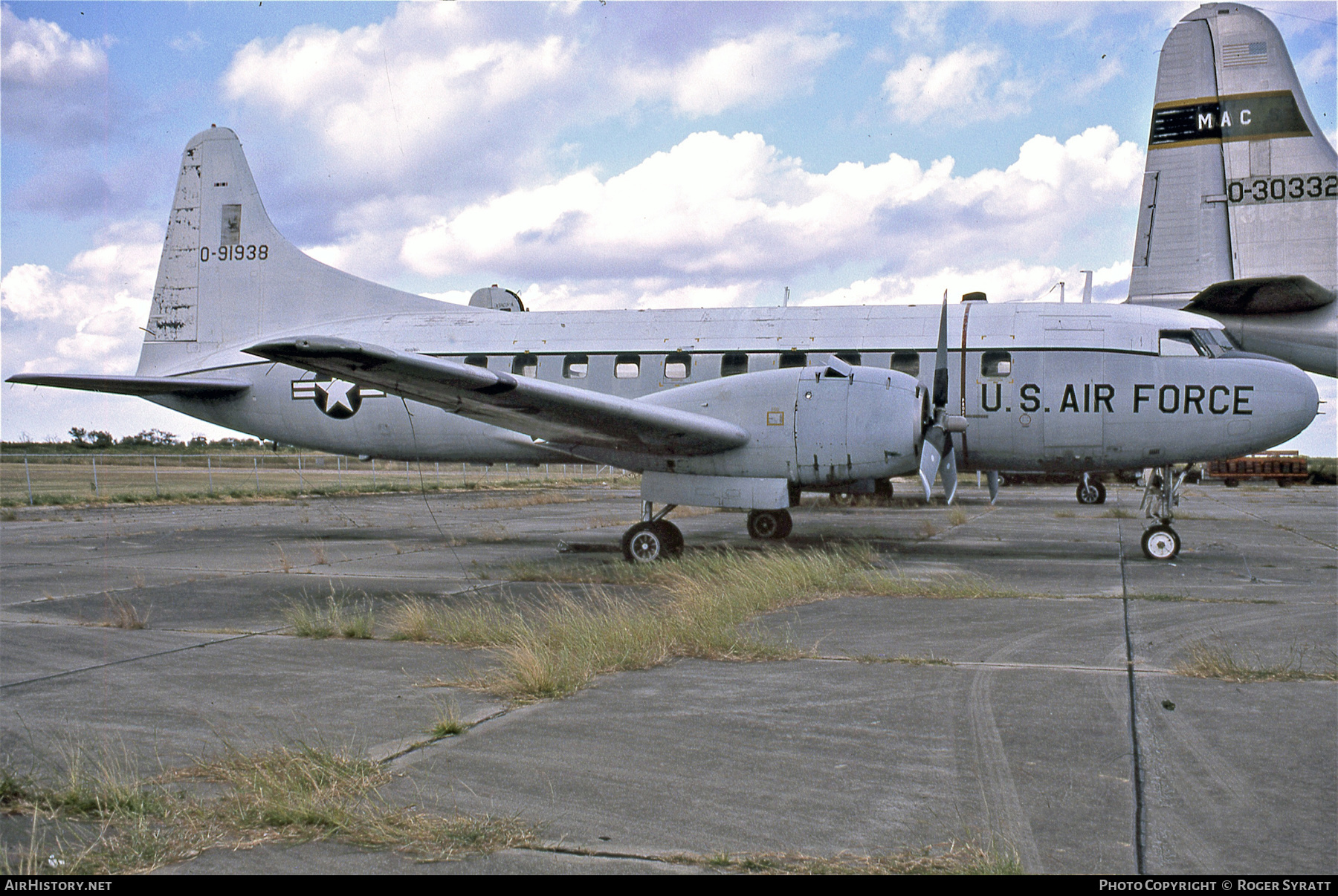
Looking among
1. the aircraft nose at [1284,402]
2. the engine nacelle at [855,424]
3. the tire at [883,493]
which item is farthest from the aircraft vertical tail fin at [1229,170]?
the engine nacelle at [855,424]

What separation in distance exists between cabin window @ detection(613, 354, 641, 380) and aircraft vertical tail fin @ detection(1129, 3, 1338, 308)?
12.0 metres

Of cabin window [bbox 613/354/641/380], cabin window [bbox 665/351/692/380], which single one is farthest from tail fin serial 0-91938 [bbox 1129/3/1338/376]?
cabin window [bbox 613/354/641/380]

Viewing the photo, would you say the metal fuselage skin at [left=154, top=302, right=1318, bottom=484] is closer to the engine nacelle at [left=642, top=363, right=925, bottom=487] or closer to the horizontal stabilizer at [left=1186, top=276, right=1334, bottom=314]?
the engine nacelle at [left=642, top=363, right=925, bottom=487]

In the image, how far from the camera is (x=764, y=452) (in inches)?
476

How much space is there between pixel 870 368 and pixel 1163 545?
4.98 m

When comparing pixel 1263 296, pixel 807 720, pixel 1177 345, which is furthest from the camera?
pixel 1263 296

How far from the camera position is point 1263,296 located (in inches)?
680

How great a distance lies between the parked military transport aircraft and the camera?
1172 cm

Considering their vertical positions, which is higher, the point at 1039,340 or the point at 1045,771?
the point at 1039,340

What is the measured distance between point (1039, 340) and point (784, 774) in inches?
440

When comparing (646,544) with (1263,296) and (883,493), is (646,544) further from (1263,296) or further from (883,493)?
(1263,296)

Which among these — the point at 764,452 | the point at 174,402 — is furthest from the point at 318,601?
the point at 174,402

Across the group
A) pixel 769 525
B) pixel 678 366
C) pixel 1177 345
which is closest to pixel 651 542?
pixel 678 366
